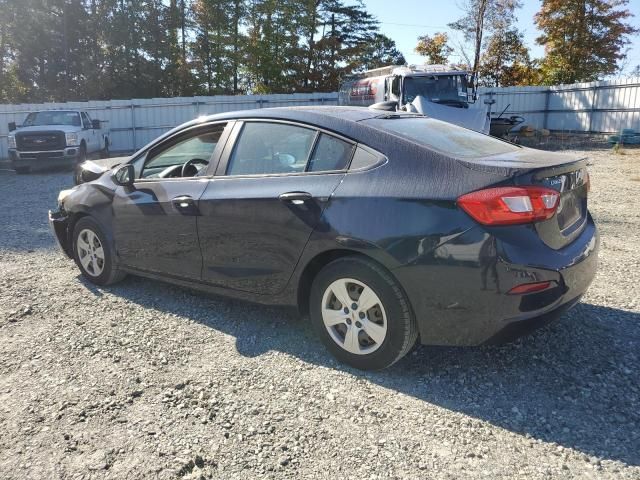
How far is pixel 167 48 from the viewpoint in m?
37.7

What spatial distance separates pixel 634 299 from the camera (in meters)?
4.43

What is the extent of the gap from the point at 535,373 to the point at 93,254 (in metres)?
3.89

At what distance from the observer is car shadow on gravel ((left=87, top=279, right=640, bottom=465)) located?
2.76 metres

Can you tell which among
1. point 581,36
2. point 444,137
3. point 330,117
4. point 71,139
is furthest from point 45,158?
point 581,36

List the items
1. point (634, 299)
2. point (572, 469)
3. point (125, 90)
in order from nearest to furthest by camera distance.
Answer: point (572, 469)
point (634, 299)
point (125, 90)

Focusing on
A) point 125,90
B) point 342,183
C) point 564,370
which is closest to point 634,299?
point 564,370

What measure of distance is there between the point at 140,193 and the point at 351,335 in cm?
225

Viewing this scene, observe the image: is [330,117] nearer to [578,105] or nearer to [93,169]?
[93,169]

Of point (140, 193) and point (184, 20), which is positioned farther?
point (184, 20)

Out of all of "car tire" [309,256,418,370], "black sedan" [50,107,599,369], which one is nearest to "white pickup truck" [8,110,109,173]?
"black sedan" [50,107,599,369]

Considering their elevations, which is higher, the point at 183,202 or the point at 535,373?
the point at 183,202

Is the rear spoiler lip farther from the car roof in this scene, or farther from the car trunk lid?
the car roof

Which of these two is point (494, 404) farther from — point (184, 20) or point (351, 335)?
point (184, 20)

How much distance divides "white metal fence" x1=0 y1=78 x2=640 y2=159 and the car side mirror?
62.0ft
